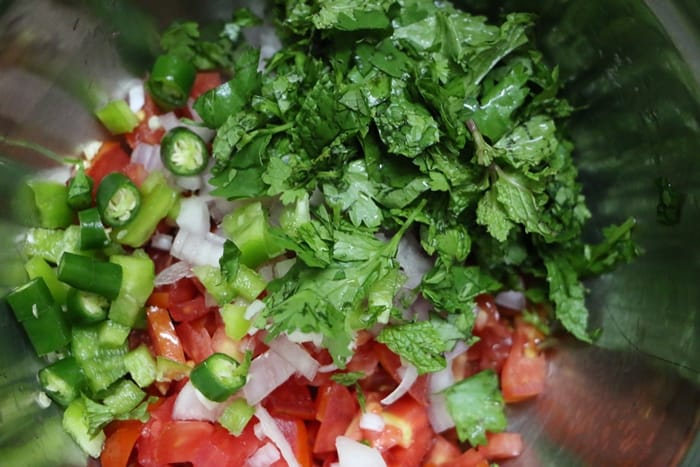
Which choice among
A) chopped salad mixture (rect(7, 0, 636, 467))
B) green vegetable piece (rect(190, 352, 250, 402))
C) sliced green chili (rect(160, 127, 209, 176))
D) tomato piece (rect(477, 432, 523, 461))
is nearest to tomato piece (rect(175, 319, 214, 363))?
chopped salad mixture (rect(7, 0, 636, 467))

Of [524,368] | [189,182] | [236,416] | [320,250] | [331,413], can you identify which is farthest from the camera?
[524,368]

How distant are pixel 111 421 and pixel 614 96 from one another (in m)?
1.69

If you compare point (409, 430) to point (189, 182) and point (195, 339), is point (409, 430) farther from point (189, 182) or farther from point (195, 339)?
point (189, 182)

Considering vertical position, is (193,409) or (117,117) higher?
(117,117)

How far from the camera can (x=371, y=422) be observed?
2.17m

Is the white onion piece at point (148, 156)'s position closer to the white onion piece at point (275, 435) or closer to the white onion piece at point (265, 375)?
the white onion piece at point (265, 375)

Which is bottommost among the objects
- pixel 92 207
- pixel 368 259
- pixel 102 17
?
pixel 92 207

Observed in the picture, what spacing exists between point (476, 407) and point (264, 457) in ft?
2.15

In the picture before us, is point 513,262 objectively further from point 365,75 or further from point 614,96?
point 365,75

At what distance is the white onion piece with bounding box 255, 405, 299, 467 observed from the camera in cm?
206

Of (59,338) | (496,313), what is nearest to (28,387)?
(59,338)

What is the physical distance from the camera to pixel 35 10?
6.68ft

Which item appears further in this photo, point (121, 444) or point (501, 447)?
point (501, 447)

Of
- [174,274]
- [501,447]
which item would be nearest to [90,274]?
[174,274]
